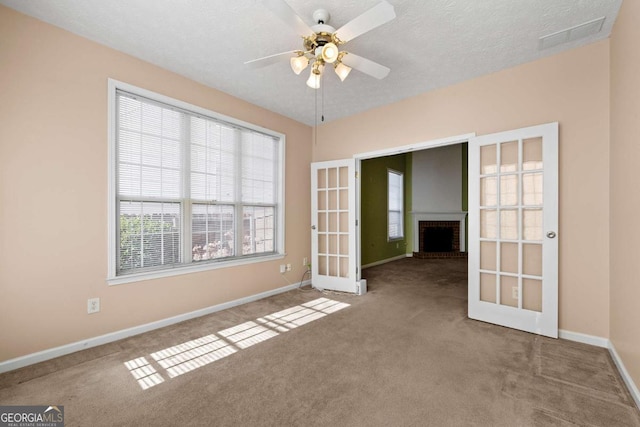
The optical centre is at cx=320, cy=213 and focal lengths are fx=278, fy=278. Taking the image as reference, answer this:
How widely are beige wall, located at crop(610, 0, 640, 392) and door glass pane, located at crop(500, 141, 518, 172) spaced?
70 centimetres

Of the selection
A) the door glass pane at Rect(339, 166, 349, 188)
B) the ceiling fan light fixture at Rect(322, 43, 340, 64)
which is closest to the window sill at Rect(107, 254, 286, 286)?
the door glass pane at Rect(339, 166, 349, 188)

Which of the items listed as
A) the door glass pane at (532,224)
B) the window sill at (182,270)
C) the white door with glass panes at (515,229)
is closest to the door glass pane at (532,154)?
the white door with glass panes at (515,229)

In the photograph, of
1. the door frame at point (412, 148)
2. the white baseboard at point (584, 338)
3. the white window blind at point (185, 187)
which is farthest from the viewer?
the door frame at point (412, 148)

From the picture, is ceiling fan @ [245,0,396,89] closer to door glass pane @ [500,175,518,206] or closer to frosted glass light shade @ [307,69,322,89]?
frosted glass light shade @ [307,69,322,89]

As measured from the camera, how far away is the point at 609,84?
8.07 ft

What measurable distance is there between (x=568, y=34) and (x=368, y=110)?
2.28 m

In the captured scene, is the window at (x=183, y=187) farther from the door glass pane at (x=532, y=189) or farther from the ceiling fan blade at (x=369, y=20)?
the door glass pane at (x=532, y=189)

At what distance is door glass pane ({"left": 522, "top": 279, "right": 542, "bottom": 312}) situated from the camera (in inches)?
108

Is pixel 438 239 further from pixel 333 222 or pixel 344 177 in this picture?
pixel 344 177

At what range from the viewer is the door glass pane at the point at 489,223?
303cm

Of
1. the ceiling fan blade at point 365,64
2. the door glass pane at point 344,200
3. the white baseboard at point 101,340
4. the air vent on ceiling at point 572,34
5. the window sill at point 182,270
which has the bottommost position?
the white baseboard at point 101,340

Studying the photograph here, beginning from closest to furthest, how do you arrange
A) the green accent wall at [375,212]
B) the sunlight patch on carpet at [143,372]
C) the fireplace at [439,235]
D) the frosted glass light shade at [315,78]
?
1. the sunlight patch on carpet at [143,372]
2. the frosted glass light shade at [315,78]
3. the green accent wall at [375,212]
4. the fireplace at [439,235]

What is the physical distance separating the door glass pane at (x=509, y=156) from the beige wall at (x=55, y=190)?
3740 mm

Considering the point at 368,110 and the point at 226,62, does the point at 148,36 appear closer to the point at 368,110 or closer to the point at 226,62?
the point at 226,62
